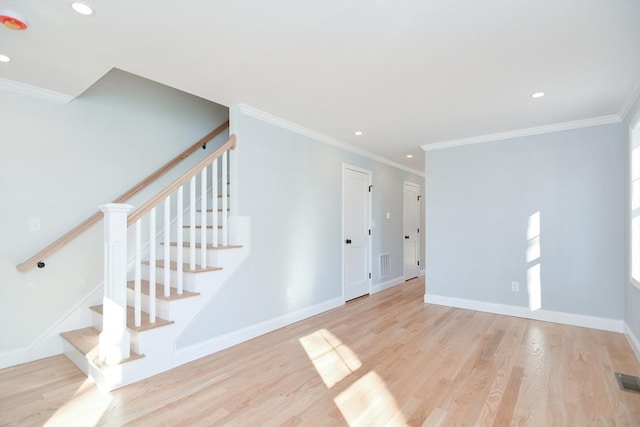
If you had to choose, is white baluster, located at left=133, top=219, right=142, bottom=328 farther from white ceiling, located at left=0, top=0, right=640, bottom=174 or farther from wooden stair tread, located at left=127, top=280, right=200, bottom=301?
white ceiling, located at left=0, top=0, right=640, bottom=174

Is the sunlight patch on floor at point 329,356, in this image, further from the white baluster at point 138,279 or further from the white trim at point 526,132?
the white trim at point 526,132

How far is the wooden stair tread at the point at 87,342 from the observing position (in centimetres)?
230

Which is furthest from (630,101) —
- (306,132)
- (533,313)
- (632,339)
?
(306,132)

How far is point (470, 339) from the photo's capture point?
3160mm

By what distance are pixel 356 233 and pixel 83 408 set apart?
3.68 m

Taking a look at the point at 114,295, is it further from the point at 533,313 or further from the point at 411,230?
the point at 411,230

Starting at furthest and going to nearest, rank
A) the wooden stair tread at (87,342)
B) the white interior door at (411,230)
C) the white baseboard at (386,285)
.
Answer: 1. the white interior door at (411,230)
2. the white baseboard at (386,285)
3. the wooden stair tread at (87,342)

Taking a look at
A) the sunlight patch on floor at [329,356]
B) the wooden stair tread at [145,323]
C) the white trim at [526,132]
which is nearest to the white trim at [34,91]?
the wooden stair tread at [145,323]

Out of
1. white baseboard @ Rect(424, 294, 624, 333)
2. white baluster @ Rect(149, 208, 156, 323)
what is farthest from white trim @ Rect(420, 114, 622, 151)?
white baluster @ Rect(149, 208, 156, 323)

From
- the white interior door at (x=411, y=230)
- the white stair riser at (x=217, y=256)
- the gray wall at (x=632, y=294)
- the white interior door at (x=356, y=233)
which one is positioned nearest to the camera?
the gray wall at (x=632, y=294)

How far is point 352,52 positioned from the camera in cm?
217

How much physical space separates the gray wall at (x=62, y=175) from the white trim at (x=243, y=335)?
119cm

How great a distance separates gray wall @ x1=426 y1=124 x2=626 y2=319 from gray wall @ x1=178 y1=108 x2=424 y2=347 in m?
1.48

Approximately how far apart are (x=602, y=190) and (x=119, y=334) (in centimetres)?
484
